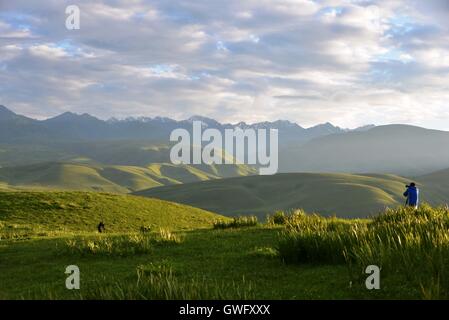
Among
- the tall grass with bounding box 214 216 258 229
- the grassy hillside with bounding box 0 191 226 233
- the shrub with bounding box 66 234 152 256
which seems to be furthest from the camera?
the grassy hillside with bounding box 0 191 226 233

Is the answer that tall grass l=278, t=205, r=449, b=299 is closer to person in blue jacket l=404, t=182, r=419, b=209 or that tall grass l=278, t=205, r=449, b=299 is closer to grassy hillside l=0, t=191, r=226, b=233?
person in blue jacket l=404, t=182, r=419, b=209

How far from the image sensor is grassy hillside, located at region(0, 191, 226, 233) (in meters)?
38.9

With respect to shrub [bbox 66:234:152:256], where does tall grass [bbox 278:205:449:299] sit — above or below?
above

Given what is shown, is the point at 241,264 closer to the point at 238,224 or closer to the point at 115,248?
the point at 115,248

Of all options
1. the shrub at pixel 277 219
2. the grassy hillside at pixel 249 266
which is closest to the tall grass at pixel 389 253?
the grassy hillside at pixel 249 266

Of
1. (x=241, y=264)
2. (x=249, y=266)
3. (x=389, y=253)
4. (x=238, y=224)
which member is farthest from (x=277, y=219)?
(x=389, y=253)

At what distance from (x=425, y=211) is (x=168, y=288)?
44.5 feet

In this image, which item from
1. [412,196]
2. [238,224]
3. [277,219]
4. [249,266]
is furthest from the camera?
[277,219]

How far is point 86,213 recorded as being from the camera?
43.8 metres

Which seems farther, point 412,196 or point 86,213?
point 86,213

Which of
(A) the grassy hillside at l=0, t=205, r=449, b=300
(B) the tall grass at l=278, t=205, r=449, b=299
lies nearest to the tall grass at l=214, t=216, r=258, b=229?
(A) the grassy hillside at l=0, t=205, r=449, b=300

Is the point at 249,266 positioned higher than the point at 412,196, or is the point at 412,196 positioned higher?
the point at 412,196

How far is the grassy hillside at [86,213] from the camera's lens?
38906 mm

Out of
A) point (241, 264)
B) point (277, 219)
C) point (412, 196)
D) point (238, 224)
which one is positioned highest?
point (412, 196)
